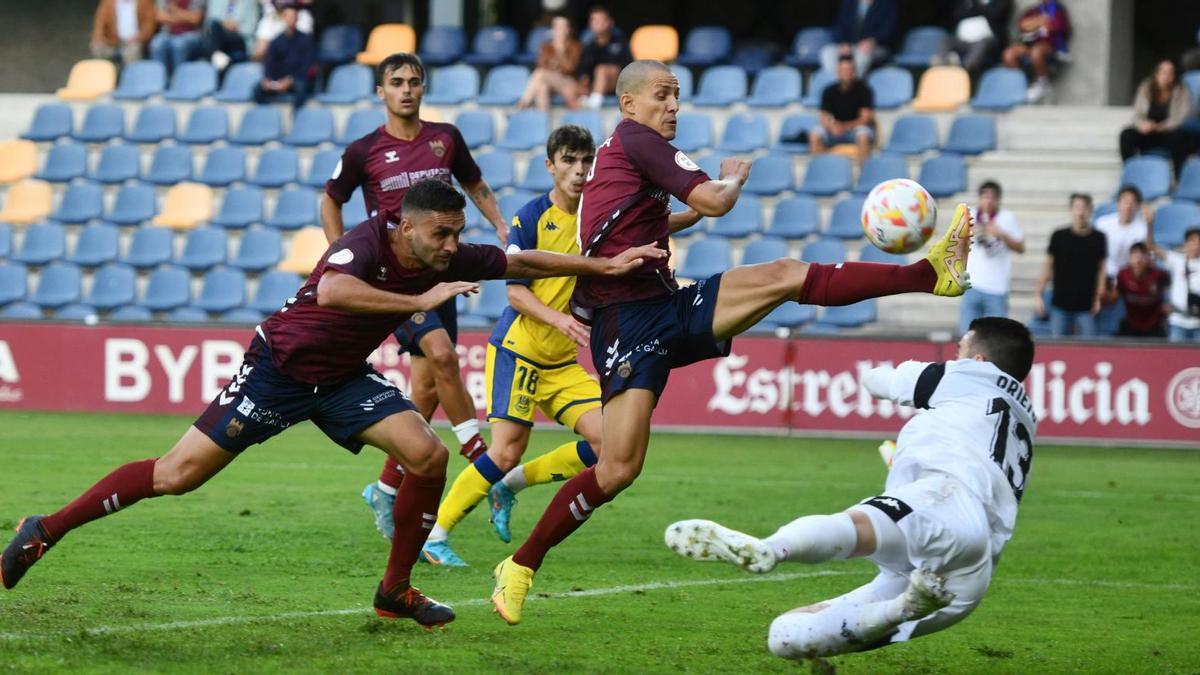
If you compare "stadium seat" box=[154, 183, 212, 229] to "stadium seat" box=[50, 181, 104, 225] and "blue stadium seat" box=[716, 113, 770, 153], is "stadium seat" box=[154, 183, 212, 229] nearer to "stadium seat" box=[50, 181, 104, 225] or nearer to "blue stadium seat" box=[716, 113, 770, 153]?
"stadium seat" box=[50, 181, 104, 225]

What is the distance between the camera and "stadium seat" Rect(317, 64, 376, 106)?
24062 mm

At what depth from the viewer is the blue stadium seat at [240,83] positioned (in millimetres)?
24641

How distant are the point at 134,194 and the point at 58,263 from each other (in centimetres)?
153

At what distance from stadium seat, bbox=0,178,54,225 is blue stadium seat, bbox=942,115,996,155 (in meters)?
12.2

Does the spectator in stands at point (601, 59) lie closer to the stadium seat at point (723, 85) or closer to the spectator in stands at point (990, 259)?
the stadium seat at point (723, 85)

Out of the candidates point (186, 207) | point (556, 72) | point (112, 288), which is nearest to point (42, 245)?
point (112, 288)

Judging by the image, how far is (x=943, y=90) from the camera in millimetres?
22344

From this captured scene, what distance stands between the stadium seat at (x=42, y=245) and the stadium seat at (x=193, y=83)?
2802 millimetres

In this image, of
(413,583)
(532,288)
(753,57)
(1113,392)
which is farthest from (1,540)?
(753,57)

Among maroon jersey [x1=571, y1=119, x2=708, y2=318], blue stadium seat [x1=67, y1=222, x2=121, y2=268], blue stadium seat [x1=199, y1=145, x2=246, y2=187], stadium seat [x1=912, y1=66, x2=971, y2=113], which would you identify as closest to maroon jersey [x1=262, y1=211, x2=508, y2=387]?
maroon jersey [x1=571, y1=119, x2=708, y2=318]

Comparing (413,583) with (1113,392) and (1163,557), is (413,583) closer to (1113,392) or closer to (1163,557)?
(1163,557)

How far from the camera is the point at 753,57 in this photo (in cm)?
2473

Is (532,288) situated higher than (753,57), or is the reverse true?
(753,57)

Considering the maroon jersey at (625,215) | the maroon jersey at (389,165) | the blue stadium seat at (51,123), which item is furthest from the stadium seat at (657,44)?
the maroon jersey at (625,215)
